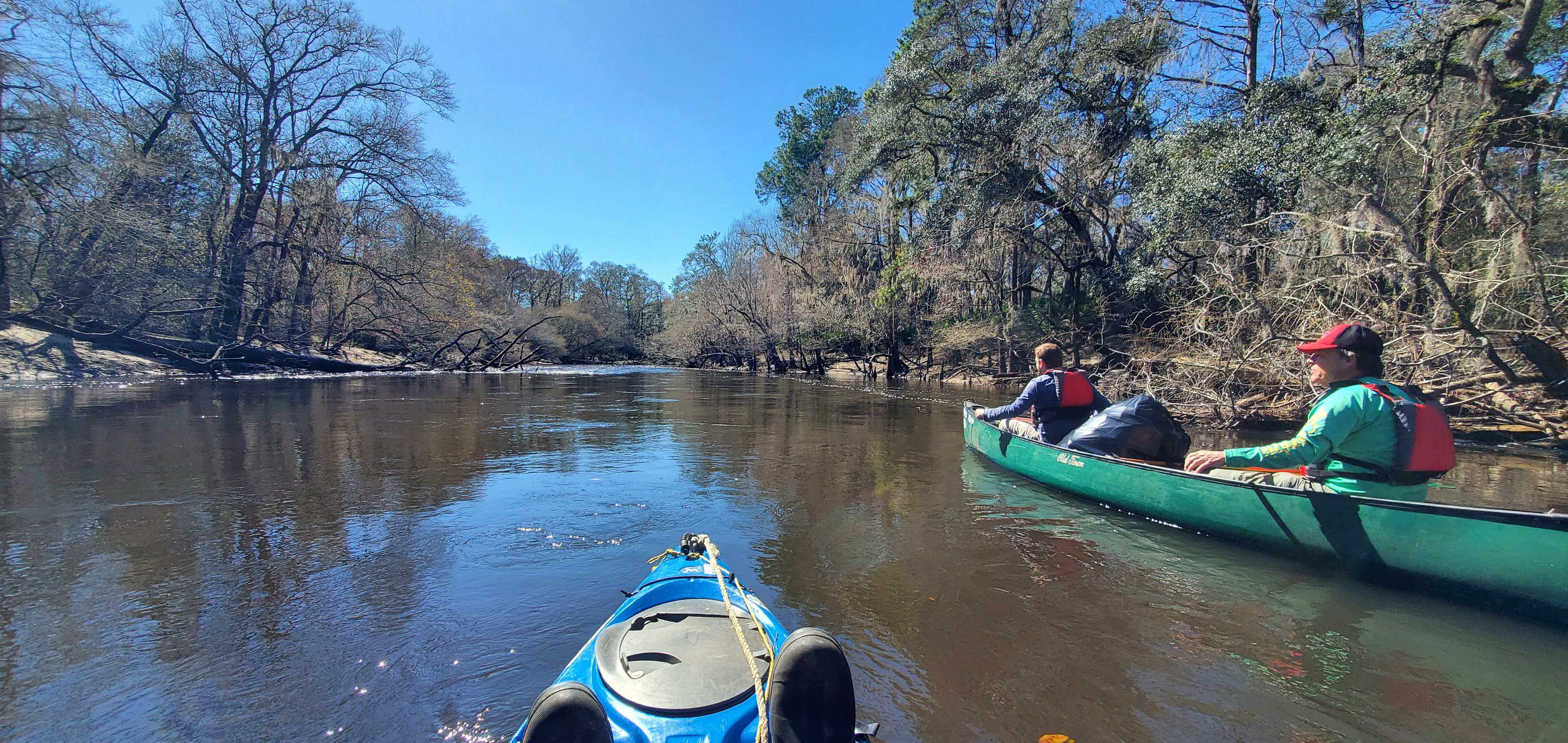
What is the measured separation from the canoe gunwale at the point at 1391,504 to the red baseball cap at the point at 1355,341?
0.95 metres

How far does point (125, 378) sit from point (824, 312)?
22.5 metres

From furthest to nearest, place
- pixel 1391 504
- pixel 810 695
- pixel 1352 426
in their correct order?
1. pixel 1352 426
2. pixel 1391 504
3. pixel 810 695

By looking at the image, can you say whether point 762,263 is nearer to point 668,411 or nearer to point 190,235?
point 668,411

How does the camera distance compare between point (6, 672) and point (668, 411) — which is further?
point (668, 411)

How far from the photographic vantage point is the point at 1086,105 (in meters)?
17.2

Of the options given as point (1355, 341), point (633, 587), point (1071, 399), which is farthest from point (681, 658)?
point (1071, 399)

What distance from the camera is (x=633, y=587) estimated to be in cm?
423

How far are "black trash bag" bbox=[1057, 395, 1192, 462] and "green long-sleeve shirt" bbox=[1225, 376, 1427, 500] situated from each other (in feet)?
5.26

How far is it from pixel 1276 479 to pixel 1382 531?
90 cm

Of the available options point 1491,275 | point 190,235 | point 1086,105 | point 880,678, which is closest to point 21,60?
point 190,235

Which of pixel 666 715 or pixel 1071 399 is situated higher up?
pixel 1071 399

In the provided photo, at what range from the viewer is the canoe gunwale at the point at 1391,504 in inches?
137

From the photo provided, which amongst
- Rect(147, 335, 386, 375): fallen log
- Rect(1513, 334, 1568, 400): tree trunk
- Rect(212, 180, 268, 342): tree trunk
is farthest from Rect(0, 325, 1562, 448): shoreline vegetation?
Rect(212, 180, 268, 342): tree trunk

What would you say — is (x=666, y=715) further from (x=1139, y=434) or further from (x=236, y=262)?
(x=236, y=262)
